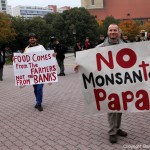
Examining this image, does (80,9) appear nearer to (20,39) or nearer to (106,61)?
(20,39)

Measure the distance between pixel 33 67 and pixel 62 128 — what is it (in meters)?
2.28

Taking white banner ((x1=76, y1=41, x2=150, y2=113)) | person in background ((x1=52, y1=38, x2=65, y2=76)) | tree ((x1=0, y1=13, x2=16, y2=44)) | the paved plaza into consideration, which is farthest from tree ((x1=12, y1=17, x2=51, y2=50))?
white banner ((x1=76, y1=41, x2=150, y2=113))

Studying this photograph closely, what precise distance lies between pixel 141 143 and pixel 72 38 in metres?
58.6

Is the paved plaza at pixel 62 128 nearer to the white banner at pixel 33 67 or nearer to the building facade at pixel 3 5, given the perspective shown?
the white banner at pixel 33 67

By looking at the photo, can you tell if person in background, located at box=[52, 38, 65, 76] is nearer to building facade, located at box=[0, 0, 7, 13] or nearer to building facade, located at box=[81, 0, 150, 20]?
building facade, located at box=[81, 0, 150, 20]

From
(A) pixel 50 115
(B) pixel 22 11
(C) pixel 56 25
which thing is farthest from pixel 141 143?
(B) pixel 22 11

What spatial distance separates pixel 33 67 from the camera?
7434 millimetres

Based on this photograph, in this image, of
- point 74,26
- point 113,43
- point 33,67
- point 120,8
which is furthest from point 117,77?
point 120,8

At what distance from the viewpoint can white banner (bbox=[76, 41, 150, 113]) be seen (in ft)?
14.3

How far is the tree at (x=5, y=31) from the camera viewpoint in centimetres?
5531

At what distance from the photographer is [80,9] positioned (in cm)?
7044

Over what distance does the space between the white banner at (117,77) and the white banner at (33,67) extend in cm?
282

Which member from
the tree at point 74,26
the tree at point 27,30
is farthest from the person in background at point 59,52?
the tree at point 74,26

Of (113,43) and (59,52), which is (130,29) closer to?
(59,52)
